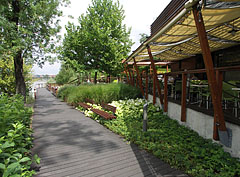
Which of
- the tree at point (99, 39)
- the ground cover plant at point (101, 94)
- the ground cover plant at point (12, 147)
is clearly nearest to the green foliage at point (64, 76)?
the tree at point (99, 39)

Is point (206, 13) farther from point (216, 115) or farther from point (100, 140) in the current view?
point (100, 140)

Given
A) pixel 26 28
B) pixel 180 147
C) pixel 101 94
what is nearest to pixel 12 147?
pixel 180 147

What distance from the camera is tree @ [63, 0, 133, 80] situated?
497 inches

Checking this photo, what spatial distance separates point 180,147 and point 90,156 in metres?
2.17

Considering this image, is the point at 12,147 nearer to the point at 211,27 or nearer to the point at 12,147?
the point at 12,147

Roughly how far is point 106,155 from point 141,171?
990mm

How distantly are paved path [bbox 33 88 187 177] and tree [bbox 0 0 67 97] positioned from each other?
18.5ft

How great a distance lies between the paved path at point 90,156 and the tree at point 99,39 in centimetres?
856

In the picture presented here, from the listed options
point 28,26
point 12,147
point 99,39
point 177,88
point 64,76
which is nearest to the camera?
point 12,147

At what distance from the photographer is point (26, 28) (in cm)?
941

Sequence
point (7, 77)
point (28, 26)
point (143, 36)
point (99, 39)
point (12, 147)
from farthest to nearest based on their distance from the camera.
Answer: point (143, 36) < point (99, 39) < point (7, 77) < point (28, 26) < point (12, 147)

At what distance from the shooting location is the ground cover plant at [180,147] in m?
2.92

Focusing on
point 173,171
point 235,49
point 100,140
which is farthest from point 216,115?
point 235,49

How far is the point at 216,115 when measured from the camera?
11.0ft
